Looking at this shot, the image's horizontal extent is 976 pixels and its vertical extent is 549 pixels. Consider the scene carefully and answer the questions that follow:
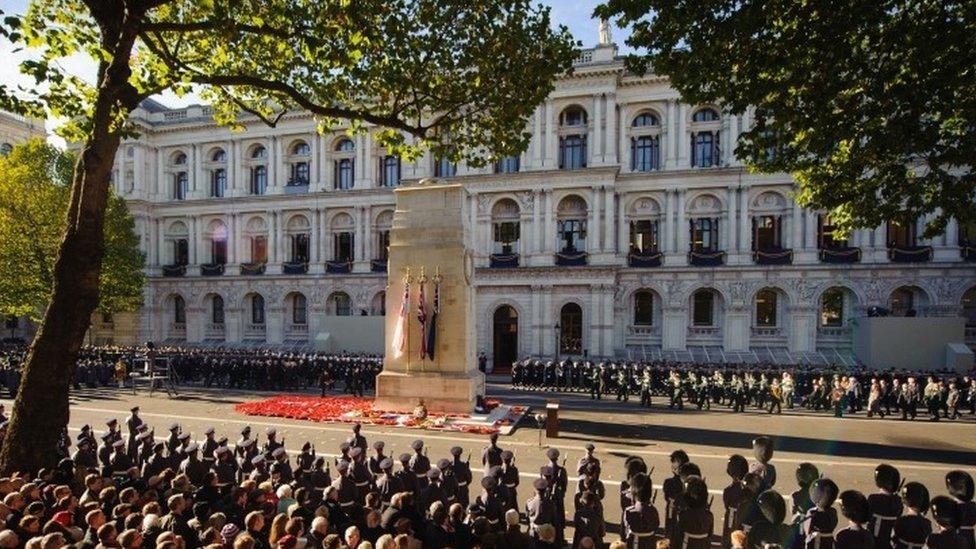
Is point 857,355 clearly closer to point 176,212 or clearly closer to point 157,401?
point 157,401

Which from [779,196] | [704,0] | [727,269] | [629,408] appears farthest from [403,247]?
[779,196]

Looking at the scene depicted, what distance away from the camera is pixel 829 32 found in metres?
9.09

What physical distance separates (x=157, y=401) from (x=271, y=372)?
16.8 feet

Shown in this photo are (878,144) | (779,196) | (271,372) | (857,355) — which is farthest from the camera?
(779,196)

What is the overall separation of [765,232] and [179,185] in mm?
47031

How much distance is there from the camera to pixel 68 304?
8250 mm

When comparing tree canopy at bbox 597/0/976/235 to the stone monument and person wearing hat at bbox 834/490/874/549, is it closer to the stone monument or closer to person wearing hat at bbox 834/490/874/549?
person wearing hat at bbox 834/490/874/549

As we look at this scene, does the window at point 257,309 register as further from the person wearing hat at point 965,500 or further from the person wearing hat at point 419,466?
the person wearing hat at point 965,500

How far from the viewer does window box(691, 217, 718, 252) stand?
34.2 metres

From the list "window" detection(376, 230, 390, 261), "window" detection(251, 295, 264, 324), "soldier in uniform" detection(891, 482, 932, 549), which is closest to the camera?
"soldier in uniform" detection(891, 482, 932, 549)

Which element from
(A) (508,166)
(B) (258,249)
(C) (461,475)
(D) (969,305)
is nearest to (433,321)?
(C) (461,475)

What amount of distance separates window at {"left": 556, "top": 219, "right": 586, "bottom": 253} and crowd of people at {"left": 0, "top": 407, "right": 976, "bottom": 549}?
87.2ft

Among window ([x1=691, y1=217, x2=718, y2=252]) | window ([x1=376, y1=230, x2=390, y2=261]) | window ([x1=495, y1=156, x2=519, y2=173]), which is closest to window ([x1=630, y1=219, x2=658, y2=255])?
window ([x1=691, y1=217, x2=718, y2=252])

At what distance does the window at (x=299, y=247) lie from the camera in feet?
138
